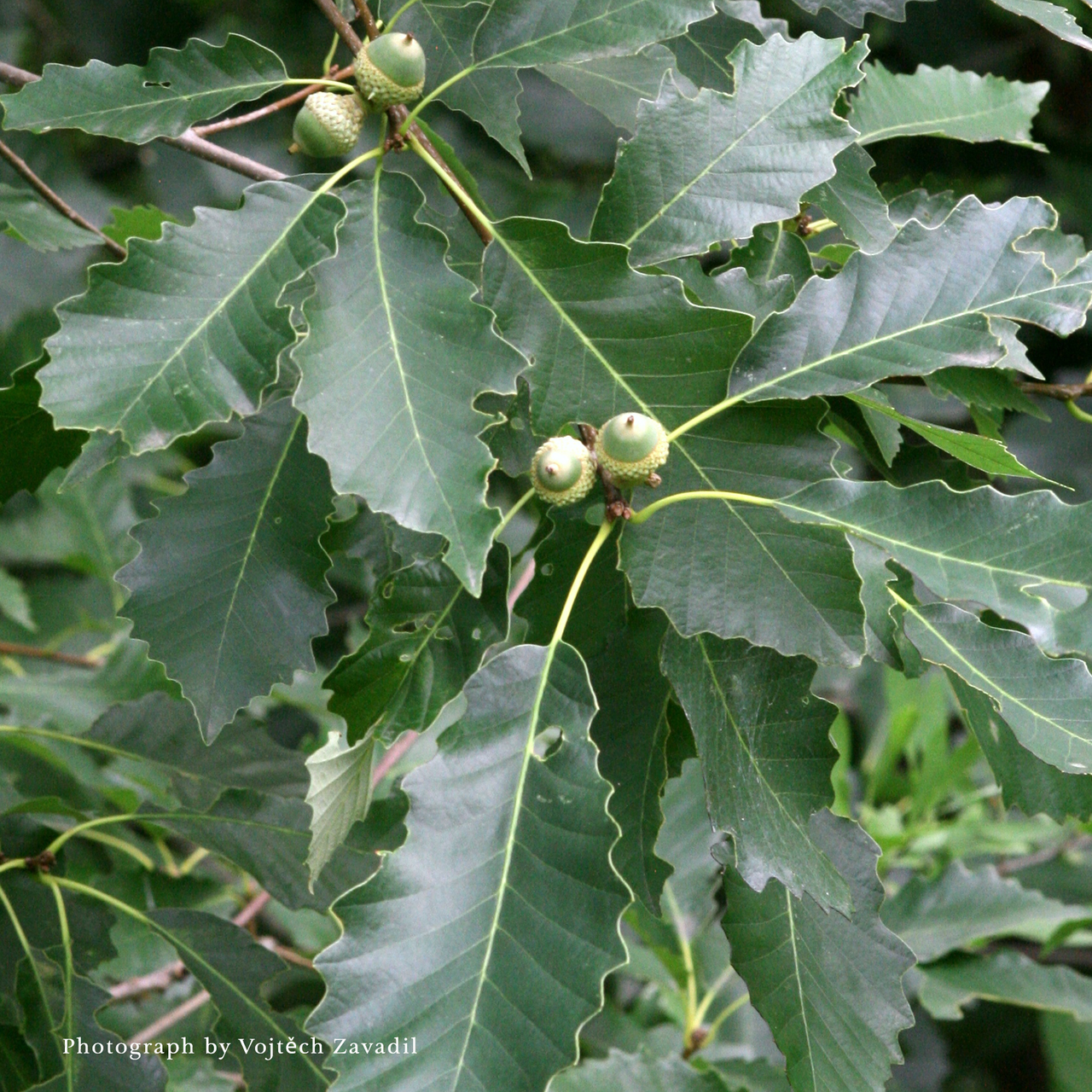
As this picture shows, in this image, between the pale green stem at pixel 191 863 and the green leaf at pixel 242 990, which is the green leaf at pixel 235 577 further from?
the pale green stem at pixel 191 863

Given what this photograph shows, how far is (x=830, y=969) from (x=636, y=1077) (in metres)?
0.34

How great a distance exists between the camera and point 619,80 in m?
0.92

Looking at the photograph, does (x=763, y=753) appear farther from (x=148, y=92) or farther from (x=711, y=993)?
(x=711, y=993)

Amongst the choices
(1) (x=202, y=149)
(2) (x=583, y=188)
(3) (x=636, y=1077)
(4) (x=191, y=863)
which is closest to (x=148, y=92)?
(1) (x=202, y=149)

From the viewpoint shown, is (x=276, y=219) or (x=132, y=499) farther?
(x=132, y=499)

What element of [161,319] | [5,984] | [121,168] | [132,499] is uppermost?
[161,319]

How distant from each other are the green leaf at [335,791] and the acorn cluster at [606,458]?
0.22m

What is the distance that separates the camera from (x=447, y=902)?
2.08 ft

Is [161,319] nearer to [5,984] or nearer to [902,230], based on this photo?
[902,230]

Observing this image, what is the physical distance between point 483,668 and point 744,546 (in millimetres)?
183

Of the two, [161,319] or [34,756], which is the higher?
[161,319]

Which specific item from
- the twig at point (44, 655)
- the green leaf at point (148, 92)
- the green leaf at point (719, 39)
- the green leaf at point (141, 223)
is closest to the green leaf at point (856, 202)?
the green leaf at point (719, 39)

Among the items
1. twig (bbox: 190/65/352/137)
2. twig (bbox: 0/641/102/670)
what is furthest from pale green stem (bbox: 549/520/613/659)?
twig (bbox: 0/641/102/670)

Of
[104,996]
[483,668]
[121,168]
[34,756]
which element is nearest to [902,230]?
[483,668]
